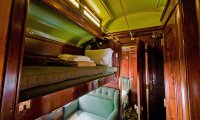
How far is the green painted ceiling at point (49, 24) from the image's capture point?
1112mm

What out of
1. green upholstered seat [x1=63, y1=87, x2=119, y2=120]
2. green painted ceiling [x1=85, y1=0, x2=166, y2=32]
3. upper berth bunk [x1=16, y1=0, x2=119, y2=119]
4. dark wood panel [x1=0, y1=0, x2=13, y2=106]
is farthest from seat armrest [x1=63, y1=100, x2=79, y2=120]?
dark wood panel [x1=0, y1=0, x2=13, y2=106]

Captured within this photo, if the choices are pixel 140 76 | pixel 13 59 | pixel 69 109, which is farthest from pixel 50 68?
pixel 69 109

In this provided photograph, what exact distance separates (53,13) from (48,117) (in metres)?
1.53

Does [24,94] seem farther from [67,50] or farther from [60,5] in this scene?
[67,50]

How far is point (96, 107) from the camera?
236 centimetres

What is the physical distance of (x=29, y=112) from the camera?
0.47m

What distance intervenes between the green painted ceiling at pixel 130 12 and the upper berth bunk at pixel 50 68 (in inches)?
24.4

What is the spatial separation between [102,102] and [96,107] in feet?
0.55

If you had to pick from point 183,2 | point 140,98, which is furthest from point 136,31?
point 183,2

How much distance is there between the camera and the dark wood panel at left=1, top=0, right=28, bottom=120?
0.36m

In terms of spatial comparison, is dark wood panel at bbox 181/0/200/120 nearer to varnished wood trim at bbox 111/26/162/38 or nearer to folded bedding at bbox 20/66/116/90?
folded bedding at bbox 20/66/116/90

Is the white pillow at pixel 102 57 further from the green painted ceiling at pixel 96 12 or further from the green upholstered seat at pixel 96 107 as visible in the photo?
the green upholstered seat at pixel 96 107

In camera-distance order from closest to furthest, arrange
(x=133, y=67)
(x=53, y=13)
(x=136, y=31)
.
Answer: (x=53, y=13) → (x=136, y=31) → (x=133, y=67)

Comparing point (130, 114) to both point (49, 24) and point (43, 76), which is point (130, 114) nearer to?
point (49, 24)
